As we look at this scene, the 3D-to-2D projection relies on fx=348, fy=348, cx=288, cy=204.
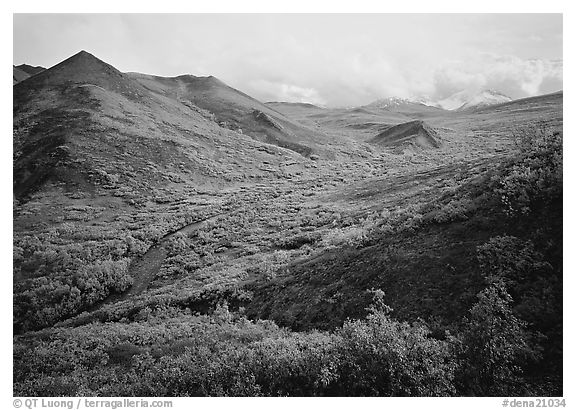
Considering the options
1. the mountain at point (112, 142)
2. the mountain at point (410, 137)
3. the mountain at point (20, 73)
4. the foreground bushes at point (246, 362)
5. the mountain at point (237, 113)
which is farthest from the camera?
the mountain at point (410, 137)

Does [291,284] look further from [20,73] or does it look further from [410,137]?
[20,73]

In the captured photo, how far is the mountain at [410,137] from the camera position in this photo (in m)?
69.4

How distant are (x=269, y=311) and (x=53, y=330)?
9048mm

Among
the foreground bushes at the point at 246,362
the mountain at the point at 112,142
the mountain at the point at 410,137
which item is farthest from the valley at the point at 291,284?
the mountain at the point at 410,137

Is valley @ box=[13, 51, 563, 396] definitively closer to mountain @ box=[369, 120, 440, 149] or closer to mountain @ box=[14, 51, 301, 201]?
mountain @ box=[14, 51, 301, 201]

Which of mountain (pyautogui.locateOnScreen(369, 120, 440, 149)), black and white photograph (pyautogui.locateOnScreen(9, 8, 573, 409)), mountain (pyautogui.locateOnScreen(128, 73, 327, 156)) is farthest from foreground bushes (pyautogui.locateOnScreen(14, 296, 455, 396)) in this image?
mountain (pyautogui.locateOnScreen(369, 120, 440, 149))

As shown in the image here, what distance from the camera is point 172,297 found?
1561 centimetres

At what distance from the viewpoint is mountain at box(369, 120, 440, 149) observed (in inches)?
2731

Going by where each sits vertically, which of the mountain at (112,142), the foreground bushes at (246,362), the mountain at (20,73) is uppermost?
the mountain at (20,73)

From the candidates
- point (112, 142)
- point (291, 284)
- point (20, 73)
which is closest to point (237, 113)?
point (112, 142)

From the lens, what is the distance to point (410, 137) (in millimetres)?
71375

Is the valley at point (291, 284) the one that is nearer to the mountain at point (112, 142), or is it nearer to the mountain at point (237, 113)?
the mountain at point (112, 142)

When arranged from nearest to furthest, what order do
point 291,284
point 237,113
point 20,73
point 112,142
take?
1. point 291,284
2. point 112,142
3. point 20,73
4. point 237,113

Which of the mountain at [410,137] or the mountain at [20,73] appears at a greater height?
the mountain at [20,73]
